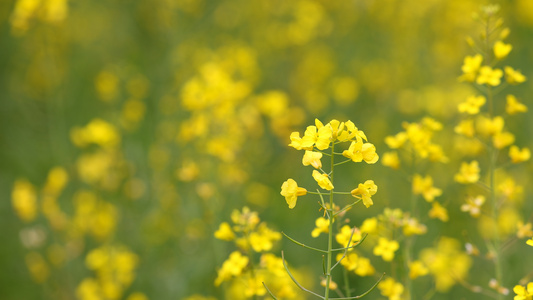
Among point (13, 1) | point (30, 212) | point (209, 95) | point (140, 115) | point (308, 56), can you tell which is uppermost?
point (13, 1)

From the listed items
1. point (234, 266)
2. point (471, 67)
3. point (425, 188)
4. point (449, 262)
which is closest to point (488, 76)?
point (471, 67)

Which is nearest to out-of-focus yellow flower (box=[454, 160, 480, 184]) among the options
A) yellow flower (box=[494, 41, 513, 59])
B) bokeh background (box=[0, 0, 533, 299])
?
yellow flower (box=[494, 41, 513, 59])

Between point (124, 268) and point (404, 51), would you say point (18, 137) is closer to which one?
point (124, 268)

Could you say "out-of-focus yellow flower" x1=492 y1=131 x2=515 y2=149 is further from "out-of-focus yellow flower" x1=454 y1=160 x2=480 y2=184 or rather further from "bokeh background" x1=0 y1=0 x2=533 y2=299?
"bokeh background" x1=0 y1=0 x2=533 y2=299

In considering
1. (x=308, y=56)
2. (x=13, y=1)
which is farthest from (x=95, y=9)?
(x=308, y=56)

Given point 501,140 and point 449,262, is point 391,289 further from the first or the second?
point 449,262
